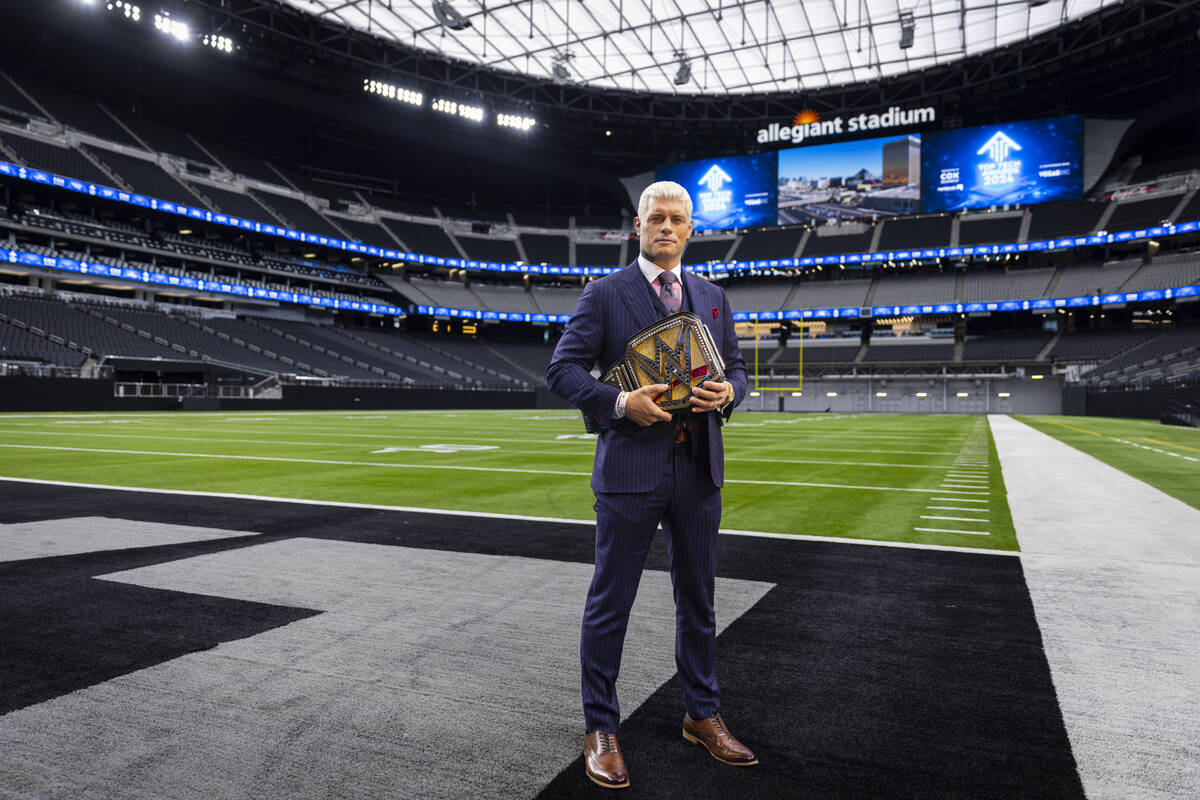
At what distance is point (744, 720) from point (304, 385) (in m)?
37.7

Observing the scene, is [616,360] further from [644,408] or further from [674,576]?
[674,576]

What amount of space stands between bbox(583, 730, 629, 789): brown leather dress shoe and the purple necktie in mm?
1440

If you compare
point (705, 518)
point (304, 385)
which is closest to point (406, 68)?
point (304, 385)

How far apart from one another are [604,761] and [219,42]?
50089mm

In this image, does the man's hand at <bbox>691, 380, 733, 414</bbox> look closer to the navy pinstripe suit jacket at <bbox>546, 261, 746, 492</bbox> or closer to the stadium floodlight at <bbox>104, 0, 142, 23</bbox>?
the navy pinstripe suit jacket at <bbox>546, 261, 746, 492</bbox>

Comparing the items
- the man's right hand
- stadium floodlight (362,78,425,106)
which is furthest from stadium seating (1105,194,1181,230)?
the man's right hand

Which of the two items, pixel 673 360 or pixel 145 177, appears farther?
pixel 145 177

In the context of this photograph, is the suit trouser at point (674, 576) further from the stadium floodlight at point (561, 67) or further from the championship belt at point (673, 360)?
the stadium floodlight at point (561, 67)

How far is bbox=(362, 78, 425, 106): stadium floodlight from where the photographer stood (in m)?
47.3

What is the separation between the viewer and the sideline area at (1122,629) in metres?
2.23

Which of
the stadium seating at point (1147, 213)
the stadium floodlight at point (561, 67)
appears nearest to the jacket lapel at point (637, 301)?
the stadium floodlight at point (561, 67)

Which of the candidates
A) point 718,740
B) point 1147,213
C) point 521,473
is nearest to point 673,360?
point 718,740

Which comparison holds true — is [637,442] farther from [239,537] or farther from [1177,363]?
[1177,363]

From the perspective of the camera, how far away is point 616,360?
98.9 inches
